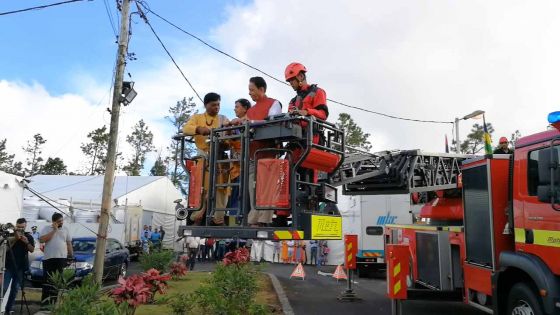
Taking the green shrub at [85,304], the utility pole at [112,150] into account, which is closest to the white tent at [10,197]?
the utility pole at [112,150]

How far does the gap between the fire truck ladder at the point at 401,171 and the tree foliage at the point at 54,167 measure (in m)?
59.2

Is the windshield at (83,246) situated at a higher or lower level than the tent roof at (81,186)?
lower

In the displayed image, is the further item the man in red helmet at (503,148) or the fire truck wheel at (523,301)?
the man in red helmet at (503,148)

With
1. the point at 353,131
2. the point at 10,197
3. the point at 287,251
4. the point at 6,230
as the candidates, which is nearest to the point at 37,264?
the point at 10,197

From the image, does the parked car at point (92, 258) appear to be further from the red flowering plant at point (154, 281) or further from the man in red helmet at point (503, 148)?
the man in red helmet at point (503, 148)

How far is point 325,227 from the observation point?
470 centimetres

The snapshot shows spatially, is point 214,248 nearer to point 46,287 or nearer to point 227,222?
point 46,287

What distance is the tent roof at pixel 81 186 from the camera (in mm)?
24016

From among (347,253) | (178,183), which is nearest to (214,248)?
A: (347,253)

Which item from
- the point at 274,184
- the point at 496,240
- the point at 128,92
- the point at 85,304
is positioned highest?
the point at 128,92

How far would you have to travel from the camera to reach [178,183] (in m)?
56.1

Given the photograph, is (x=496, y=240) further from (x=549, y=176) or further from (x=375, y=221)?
(x=375, y=221)

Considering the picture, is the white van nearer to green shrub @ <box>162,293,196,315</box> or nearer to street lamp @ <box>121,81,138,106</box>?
street lamp @ <box>121,81,138,106</box>

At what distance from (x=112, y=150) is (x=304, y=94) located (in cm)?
872
